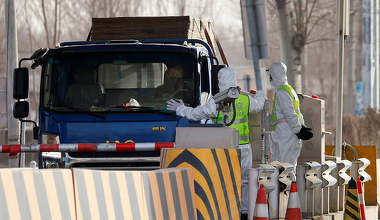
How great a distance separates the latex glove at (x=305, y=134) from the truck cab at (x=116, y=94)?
1.33m

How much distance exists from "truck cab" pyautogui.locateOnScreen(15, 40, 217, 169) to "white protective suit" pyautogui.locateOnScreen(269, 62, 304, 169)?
102 centimetres

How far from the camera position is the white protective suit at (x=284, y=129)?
9.49 metres

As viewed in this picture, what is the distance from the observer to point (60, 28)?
36750 mm

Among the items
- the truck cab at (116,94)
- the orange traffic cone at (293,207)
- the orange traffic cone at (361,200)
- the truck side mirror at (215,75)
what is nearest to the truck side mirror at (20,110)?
the truck cab at (116,94)

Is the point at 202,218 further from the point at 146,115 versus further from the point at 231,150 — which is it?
the point at 146,115

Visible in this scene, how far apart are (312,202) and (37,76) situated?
2710cm

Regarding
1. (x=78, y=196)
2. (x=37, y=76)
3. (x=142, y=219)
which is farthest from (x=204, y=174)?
(x=37, y=76)

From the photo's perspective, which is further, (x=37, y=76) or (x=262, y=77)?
(x=37, y=76)

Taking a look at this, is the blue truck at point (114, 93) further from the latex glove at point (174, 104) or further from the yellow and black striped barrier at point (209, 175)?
the yellow and black striped barrier at point (209, 175)

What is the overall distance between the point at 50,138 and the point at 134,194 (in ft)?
14.5

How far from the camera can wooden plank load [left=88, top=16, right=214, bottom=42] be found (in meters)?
11.5

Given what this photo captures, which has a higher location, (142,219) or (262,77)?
(262,77)

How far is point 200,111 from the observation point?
27.3 feet

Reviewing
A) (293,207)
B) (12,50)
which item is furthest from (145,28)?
(12,50)
